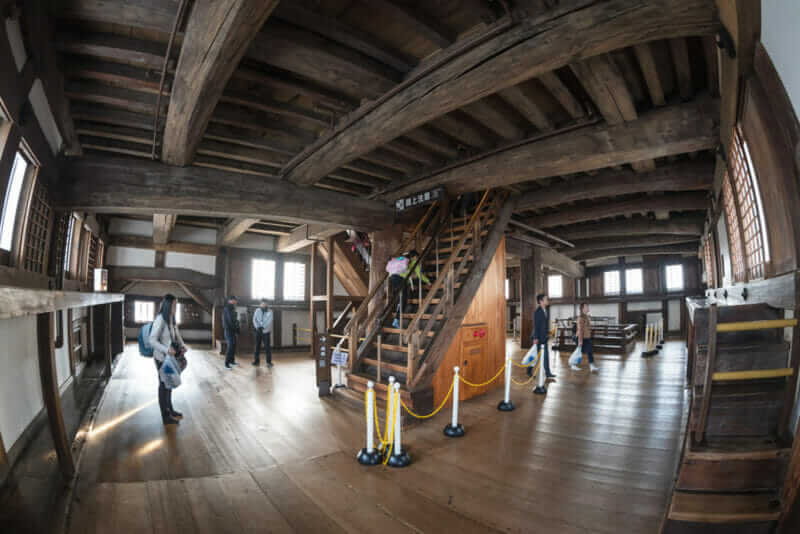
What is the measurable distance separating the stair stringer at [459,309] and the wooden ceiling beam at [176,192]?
8.58 feet

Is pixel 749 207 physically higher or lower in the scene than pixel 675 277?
higher

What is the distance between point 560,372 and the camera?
316 inches

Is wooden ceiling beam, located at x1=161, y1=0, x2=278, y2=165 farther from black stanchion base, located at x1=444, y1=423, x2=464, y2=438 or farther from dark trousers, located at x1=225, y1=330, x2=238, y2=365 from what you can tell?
dark trousers, located at x1=225, y1=330, x2=238, y2=365

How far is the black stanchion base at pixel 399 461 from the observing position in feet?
11.6

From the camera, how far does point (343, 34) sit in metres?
3.01

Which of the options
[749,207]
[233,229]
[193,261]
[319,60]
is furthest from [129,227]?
[749,207]

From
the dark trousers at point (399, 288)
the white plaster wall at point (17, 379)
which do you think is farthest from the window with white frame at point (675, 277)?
the white plaster wall at point (17, 379)

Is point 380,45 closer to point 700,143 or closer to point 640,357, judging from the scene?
point 700,143

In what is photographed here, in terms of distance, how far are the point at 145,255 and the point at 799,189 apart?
41.7ft

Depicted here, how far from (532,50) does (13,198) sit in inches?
189

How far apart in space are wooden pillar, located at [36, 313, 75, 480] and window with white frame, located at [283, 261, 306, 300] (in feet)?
31.7

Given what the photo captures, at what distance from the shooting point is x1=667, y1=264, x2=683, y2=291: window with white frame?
49.2 ft

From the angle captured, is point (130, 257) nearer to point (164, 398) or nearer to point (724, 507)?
point (164, 398)

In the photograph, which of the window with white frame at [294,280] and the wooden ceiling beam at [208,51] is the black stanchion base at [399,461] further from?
the window with white frame at [294,280]
